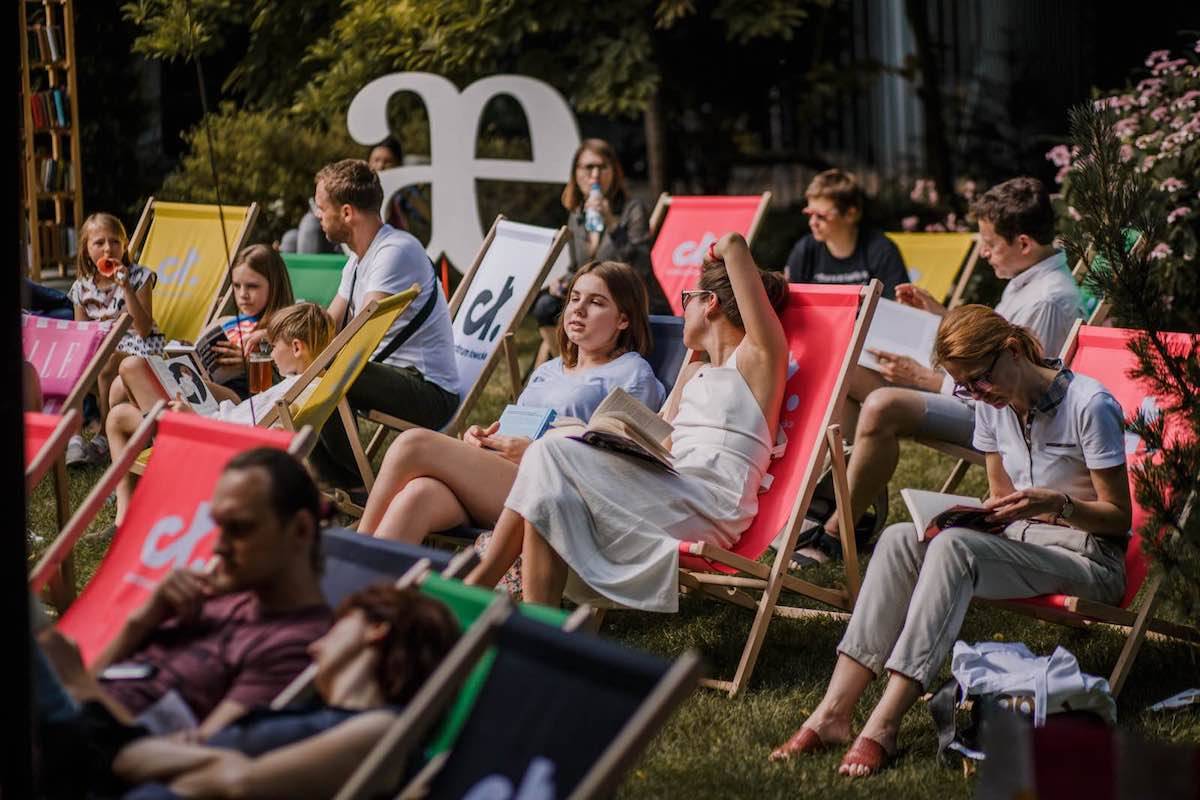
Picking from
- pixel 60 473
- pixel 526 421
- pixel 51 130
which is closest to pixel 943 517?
pixel 526 421

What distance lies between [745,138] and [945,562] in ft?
38.5

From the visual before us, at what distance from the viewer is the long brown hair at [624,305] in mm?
4867

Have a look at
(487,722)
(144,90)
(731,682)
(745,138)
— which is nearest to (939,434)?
(731,682)

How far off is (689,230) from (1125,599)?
4.16 m

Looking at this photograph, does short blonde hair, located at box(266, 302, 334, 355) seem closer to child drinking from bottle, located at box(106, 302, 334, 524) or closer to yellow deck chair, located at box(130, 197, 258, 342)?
child drinking from bottle, located at box(106, 302, 334, 524)

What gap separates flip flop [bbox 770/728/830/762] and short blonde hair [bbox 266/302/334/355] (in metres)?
2.35

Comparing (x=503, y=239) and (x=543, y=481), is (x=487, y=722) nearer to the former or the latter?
(x=543, y=481)

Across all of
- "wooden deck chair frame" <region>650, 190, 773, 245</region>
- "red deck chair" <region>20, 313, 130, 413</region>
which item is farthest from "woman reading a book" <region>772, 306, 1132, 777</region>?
"wooden deck chair frame" <region>650, 190, 773, 245</region>

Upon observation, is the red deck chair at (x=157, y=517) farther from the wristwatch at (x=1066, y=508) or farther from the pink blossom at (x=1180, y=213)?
the pink blossom at (x=1180, y=213)

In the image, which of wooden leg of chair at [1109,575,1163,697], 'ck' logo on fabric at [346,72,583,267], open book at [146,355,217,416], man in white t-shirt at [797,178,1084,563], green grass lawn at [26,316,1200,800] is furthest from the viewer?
'ck' logo on fabric at [346,72,583,267]

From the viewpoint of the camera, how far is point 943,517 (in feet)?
12.5

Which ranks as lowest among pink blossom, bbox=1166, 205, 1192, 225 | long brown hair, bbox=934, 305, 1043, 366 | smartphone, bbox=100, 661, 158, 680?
pink blossom, bbox=1166, 205, 1192, 225

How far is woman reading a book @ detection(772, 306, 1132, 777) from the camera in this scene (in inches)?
143

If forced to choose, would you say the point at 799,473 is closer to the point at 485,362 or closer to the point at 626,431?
the point at 626,431
